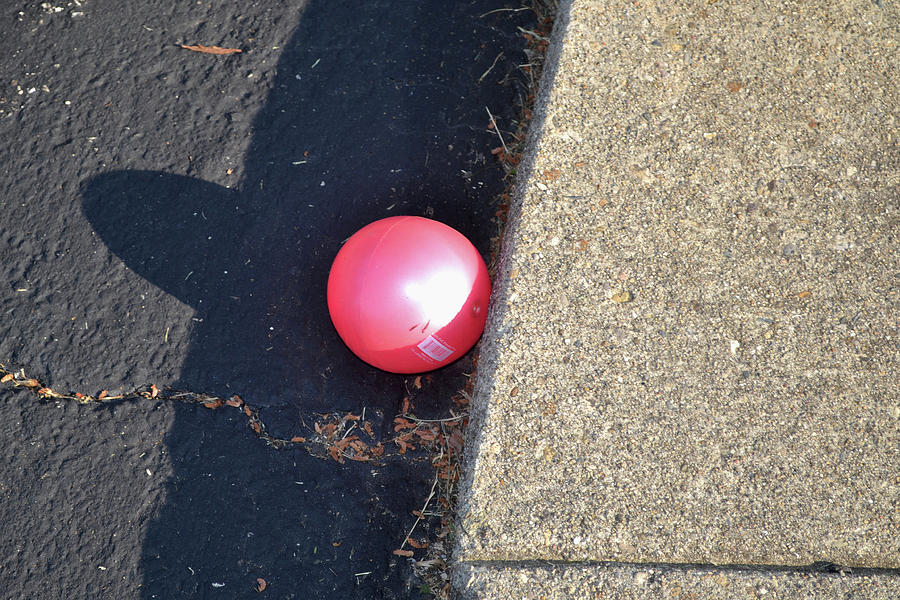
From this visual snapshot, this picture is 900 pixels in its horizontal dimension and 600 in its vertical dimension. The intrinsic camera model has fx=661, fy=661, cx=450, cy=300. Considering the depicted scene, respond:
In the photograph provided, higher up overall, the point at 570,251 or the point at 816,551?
the point at 570,251

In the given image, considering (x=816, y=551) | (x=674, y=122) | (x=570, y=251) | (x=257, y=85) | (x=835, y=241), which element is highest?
(x=257, y=85)

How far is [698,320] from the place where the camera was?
8.82 feet

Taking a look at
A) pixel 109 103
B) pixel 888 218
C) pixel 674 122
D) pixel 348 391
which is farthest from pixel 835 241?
pixel 109 103

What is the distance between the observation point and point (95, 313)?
2996 mm

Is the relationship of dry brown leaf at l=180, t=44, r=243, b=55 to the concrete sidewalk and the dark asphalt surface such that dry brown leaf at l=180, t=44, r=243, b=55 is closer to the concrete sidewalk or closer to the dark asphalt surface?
the dark asphalt surface

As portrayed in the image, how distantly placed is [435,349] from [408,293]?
0.28 meters

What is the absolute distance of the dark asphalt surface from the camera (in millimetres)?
2699

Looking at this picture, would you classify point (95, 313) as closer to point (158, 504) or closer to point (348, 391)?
point (158, 504)

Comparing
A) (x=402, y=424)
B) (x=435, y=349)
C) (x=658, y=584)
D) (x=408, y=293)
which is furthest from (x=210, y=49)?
(x=658, y=584)

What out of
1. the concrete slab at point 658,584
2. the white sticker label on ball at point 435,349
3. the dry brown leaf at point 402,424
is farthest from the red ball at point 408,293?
the concrete slab at point 658,584

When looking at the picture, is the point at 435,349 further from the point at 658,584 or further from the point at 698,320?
the point at 658,584

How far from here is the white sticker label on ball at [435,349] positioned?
260 centimetres

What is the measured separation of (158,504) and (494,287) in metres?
1.66

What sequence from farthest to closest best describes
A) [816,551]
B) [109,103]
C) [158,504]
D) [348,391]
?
[109,103] → [348,391] → [158,504] → [816,551]
